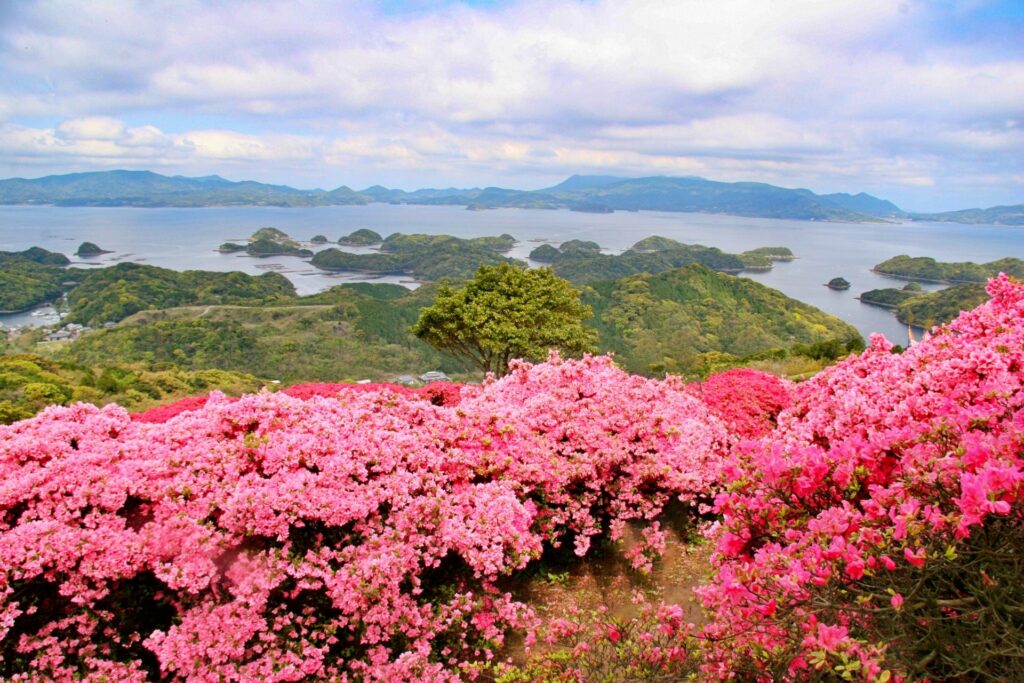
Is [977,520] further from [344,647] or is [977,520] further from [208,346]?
[208,346]

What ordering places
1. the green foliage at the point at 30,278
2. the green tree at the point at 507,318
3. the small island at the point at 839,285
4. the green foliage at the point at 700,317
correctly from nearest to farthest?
the green tree at the point at 507,318
the green foliage at the point at 700,317
the green foliage at the point at 30,278
the small island at the point at 839,285

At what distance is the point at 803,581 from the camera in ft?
10.2

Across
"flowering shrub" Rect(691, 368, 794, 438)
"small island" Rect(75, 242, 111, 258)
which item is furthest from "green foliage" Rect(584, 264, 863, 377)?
"small island" Rect(75, 242, 111, 258)

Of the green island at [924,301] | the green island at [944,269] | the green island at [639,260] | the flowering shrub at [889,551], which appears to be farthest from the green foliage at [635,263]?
the flowering shrub at [889,551]

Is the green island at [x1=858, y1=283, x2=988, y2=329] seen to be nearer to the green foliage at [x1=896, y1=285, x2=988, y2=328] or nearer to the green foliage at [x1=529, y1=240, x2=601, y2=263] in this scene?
the green foliage at [x1=896, y1=285, x2=988, y2=328]

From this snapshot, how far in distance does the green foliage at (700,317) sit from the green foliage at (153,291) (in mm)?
53870

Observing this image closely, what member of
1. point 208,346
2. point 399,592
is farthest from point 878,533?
point 208,346

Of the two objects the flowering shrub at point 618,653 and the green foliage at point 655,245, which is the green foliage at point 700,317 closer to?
the flowering shrub at point 618,653

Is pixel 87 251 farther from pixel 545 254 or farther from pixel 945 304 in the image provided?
pixel 945 304

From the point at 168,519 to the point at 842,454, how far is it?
205 inches

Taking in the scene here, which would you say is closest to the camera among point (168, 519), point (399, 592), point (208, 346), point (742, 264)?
point (168, 519)

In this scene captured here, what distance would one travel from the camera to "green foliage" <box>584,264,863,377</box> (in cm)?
7562

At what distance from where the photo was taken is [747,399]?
10.3m

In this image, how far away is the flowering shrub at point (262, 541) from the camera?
15.2 feet
